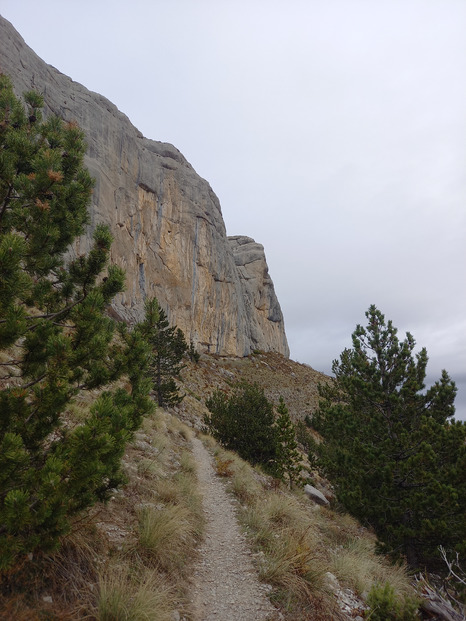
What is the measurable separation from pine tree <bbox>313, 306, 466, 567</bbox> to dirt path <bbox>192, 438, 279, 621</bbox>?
4.11 meters

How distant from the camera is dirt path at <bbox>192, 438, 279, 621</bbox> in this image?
3.65 metres

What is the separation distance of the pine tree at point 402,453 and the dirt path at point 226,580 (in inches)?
162

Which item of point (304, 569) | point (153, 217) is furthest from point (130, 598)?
point (153, 217)

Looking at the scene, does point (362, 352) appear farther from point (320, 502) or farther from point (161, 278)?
point (161, 278)

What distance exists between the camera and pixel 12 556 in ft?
7.66

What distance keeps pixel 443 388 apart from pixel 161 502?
8.07 meters

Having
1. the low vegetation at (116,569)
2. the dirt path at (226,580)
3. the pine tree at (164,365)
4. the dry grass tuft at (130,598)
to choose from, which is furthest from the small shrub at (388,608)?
the pine tree at (164,365)

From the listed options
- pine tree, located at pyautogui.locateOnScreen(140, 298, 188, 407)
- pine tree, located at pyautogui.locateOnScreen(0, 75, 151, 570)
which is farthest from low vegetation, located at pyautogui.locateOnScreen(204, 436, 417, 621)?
pine tree, located at pyautogui.locateOnScreen(140, 298, 188, 407)

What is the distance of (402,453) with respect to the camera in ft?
27.3

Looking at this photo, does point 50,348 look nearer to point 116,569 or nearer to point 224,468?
point 116,569

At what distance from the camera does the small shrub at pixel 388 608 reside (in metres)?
3.51

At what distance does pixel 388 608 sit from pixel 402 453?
5414 mm

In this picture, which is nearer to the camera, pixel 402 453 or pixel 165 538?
pixel 165 538

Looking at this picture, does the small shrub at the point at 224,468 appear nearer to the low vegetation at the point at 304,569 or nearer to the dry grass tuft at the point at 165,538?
the low vegetation at the point at 304,569
